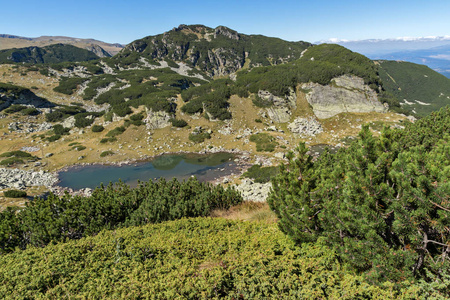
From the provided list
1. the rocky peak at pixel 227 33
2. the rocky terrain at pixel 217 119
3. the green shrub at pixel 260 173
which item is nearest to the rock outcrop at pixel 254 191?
the rocky terrain at pixel 217 119

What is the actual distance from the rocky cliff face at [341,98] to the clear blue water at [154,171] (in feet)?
83.5

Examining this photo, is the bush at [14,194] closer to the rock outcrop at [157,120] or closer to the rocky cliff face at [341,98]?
the rock outcrop at [157,120]

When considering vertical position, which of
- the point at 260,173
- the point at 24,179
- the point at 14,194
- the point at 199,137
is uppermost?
the point at 199,137

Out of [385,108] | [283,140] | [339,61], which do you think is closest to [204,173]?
[283,140]

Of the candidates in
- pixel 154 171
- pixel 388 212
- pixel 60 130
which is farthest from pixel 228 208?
pixel 60 130

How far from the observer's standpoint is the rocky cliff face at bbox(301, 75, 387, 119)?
4612cm

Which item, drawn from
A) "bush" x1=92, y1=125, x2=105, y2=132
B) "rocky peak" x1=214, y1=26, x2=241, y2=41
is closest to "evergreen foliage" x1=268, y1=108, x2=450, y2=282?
"bush" x1=92, y1=125, x2=105, y2=132

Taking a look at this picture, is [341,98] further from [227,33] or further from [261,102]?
[227,33]

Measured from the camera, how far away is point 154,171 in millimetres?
31625

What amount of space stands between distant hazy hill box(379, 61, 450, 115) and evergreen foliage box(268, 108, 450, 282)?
111211 mm

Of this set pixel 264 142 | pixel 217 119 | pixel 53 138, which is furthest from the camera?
pixel 217 119

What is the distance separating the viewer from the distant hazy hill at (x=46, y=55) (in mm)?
117225

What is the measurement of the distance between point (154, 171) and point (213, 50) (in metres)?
97.3

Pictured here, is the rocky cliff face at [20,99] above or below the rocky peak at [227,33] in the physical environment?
below
